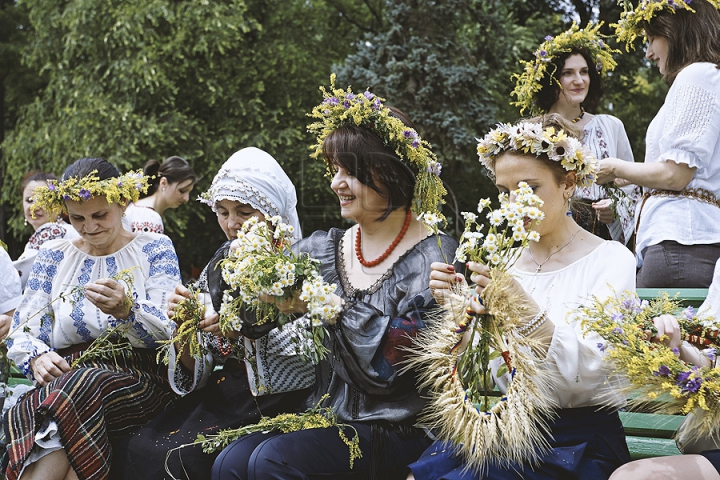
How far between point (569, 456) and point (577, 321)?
44 cm

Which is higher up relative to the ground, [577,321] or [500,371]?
[577,321]

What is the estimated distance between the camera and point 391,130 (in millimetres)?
3539

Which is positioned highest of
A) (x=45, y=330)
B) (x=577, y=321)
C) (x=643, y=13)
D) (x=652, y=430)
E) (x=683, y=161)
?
(x=643, y=13)

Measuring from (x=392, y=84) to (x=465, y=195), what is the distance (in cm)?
237

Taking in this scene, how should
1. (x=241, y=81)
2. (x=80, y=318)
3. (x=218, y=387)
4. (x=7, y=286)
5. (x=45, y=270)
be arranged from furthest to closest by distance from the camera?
(x=241, y=81), (x=7, y=286), (x=45, y=270), (x=80, y=318), (x=218, y=387)

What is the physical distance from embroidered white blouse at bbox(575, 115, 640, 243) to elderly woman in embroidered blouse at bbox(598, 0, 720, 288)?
0.83 meters

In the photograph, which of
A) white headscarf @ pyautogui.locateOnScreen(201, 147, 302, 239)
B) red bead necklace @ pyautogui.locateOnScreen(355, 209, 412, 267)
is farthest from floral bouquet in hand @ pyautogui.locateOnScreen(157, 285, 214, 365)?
red bead necklace @ pyautogui.locateOnScreen(355, 209, 412, 267)

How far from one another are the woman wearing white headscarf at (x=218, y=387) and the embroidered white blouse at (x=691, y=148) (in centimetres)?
174

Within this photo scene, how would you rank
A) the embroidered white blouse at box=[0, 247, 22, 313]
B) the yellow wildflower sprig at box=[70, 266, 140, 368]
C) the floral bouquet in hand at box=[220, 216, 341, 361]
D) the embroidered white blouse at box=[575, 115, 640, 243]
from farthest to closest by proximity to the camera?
the embroidered white blouse at box=[575, 115, 640, 243] → the embroidered white blouse at box=[0, 247, 22, 313] → the yellow wildflower sprig at box=[70, 266, 140, 368] → the floral bouquet in hand at box=[220, 216, 341, 361]

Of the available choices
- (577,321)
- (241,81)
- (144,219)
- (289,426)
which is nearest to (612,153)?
(577,321)

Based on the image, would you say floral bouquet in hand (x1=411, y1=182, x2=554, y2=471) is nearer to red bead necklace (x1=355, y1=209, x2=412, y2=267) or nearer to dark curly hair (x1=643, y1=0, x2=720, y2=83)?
red bead necklace (x1=355, y1=209, x2=412, y2=267)

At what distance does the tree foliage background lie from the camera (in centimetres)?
1188

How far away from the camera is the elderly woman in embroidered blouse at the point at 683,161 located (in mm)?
3707

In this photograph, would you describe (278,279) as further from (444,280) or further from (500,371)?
(500,371)
